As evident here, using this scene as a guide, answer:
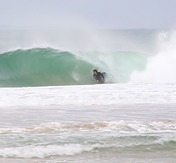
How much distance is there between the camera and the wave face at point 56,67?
75.5 feet

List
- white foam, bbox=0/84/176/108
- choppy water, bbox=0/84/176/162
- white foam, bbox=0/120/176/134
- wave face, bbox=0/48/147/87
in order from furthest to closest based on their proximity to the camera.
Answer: wave face, bbox=0/48/147/87 → white foam, bbox=0/84/176/108 → white foam, bbox=0/120/176/134 → choppy water, bbox=0/84/176/162

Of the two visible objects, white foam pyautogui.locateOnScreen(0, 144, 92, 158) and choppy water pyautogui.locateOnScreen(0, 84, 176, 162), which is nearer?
white foam pyautogui.locateOnScreen(0, 144, 92, 158)

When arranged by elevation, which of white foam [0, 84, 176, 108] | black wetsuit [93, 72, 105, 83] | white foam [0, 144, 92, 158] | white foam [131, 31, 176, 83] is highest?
white foam [131, 31, 176, 83]

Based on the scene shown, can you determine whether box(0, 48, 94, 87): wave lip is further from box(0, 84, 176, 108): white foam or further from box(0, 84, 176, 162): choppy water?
box(0, 84, 176, 162): choppy water

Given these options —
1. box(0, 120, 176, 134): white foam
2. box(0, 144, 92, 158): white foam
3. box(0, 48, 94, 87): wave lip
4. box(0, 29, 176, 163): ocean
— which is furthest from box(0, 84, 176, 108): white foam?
box(0, 48, 94, 87): wave lip

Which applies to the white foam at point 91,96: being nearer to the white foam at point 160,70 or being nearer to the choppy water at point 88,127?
the choppy water at point 88,127

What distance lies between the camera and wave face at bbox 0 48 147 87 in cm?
2302

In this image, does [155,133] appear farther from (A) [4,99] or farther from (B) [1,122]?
(A) [4,99]

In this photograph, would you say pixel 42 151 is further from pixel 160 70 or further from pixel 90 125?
pixel 160 70

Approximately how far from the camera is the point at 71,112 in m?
10.5

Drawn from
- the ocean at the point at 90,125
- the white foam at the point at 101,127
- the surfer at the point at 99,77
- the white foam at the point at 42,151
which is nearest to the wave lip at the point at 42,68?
the surfer at the point at 99,77

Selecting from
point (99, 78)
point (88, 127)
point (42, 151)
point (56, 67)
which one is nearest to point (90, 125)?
point (88, 127)

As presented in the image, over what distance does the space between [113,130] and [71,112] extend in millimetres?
2355

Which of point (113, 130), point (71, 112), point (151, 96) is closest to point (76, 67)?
point (151, 96)
